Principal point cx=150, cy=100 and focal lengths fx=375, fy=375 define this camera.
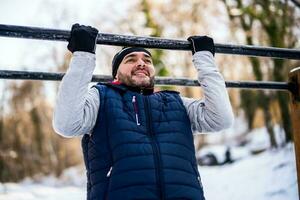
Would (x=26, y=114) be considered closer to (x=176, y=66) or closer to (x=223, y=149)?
(x=176, y=66)

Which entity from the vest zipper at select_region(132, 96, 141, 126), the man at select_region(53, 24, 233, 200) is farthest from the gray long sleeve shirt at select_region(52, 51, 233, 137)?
the vest zipper at select_region(132, 96, 141, 126)

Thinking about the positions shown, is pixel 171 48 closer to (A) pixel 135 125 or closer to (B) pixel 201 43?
(B) pixel 201 43

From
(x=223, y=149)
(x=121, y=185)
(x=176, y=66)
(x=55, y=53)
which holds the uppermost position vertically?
(x=55, y=53)

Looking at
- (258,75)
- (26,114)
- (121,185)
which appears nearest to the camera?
(121,185)

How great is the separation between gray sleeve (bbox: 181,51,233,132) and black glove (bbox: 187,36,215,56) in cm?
2

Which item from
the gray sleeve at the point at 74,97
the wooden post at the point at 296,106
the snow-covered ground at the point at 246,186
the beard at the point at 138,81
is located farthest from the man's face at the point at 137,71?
the snow-covered ground at the point at 246,186

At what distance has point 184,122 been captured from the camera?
158cm

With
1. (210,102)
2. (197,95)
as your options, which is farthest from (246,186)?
(197,95)

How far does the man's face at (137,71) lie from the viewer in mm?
1687

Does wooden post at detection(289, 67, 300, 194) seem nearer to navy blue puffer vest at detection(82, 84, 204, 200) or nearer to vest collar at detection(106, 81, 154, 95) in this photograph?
navy blue puffer vest at detection(82, 84, 204, 200)

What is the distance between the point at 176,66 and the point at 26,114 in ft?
29.1

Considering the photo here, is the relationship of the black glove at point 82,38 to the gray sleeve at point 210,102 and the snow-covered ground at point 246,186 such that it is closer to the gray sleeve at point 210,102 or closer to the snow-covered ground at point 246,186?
the gray sleeve at point 210,102

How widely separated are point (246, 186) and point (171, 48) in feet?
19.6

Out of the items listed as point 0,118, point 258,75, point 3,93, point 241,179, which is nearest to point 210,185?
point 241,179
